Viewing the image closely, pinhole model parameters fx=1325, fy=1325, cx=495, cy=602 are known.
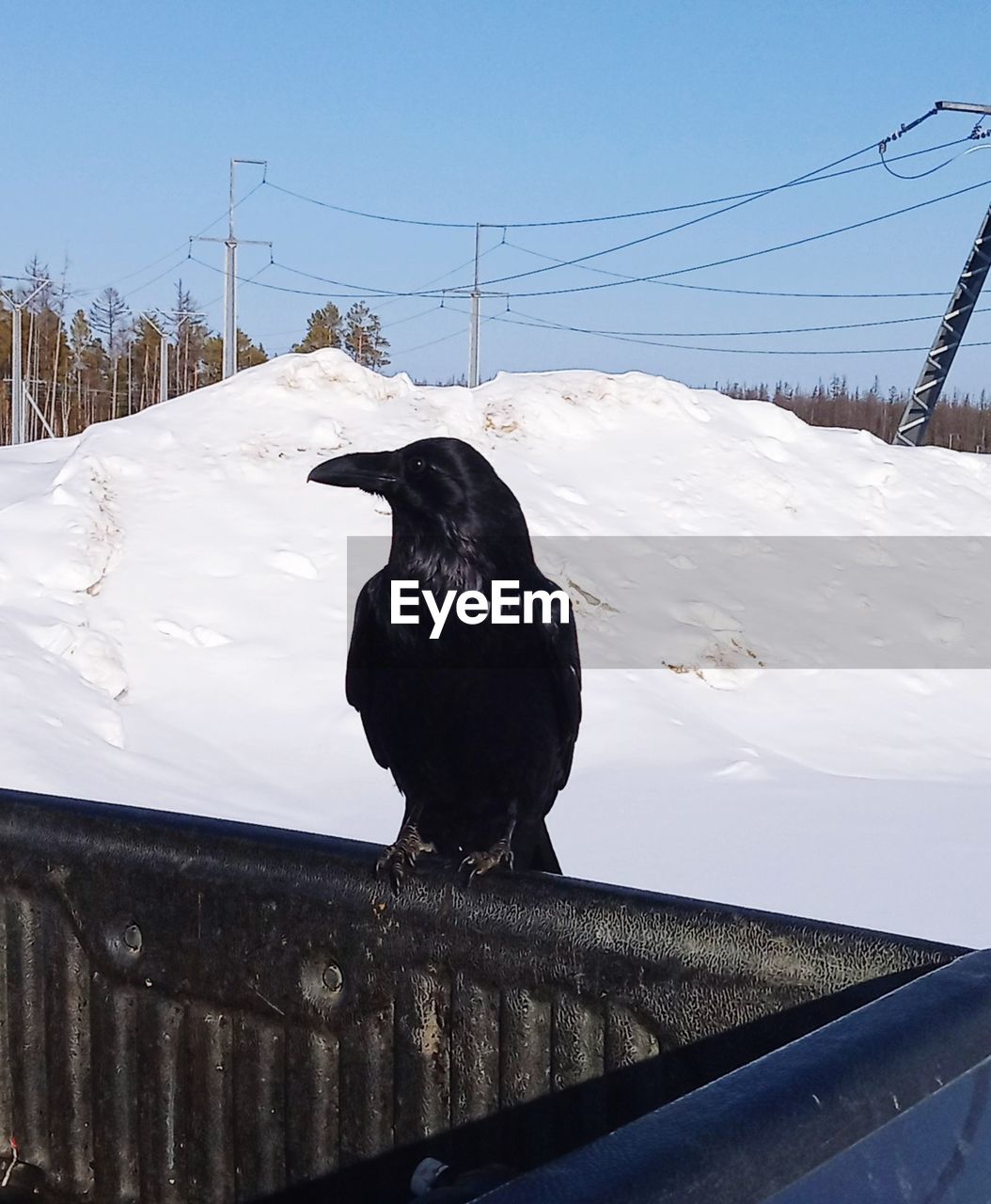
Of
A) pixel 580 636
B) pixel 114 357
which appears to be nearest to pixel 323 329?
pixel 114 357

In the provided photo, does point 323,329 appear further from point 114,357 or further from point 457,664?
point 457,664

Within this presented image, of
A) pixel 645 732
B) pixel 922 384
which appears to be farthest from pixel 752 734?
pixel 922 384

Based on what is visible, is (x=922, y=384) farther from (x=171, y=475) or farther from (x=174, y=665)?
(x=174, y=665)

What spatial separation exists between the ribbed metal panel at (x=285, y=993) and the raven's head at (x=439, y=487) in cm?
94

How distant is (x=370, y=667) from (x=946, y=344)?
20.4 meters

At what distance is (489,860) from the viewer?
2.25 m

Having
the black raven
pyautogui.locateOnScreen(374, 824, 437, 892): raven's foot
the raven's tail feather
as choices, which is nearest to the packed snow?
the raven's tail feather

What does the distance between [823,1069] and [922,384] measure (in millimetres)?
21694

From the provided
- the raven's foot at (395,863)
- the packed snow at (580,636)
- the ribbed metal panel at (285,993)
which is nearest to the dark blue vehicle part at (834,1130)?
the ribbed metal panel at (285,993)

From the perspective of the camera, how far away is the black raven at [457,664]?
2752 mm

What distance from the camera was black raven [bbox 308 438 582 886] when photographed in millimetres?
2752

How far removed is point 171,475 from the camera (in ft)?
41.0

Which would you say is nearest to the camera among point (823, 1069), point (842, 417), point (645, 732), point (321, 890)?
point (823, 1069)
